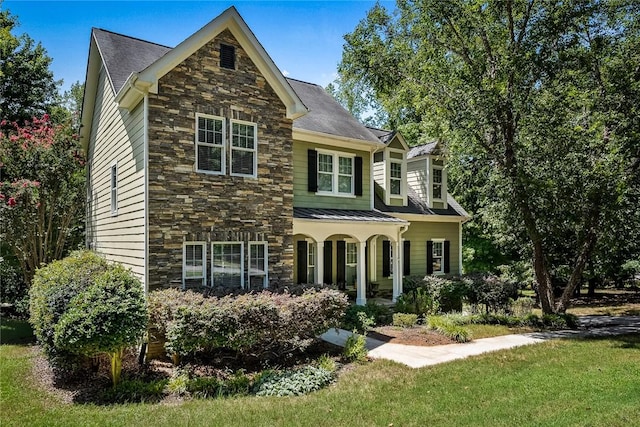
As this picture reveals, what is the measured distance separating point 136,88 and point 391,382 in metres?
8.22

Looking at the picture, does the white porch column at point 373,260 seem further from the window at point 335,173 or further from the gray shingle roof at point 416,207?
the window at point 335,173

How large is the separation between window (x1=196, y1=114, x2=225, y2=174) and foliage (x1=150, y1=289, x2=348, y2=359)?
3204mm

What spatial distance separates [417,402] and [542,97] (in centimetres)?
989

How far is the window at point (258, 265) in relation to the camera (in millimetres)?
10938

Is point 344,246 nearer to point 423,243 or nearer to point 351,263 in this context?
point 351,263

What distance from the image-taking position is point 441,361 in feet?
30.1

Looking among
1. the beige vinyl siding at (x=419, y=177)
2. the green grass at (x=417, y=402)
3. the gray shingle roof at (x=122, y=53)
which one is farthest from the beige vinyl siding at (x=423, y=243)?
the gray shingle roof at (x=122, y=53)

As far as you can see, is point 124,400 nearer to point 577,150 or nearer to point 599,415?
point 599,415

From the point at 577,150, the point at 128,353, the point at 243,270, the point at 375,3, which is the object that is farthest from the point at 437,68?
the point at 128,353

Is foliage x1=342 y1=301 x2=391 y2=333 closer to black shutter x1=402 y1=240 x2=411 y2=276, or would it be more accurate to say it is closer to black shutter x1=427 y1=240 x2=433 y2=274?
black shutter x1=402 y1=240 x2=411 y2=276

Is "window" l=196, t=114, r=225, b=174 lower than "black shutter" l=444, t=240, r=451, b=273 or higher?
higher

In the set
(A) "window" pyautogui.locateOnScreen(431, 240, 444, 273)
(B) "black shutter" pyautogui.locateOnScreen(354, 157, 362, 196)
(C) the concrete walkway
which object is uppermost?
(B) "black shutter" pyautogui.locateOnScreen(354, 157, 362, 196)

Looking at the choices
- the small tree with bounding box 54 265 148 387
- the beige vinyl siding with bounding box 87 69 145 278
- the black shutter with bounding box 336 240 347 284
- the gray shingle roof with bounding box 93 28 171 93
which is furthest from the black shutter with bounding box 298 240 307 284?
the gray shingle roof with bounding box 93 28 171 93

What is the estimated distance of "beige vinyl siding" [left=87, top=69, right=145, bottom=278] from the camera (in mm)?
9828
